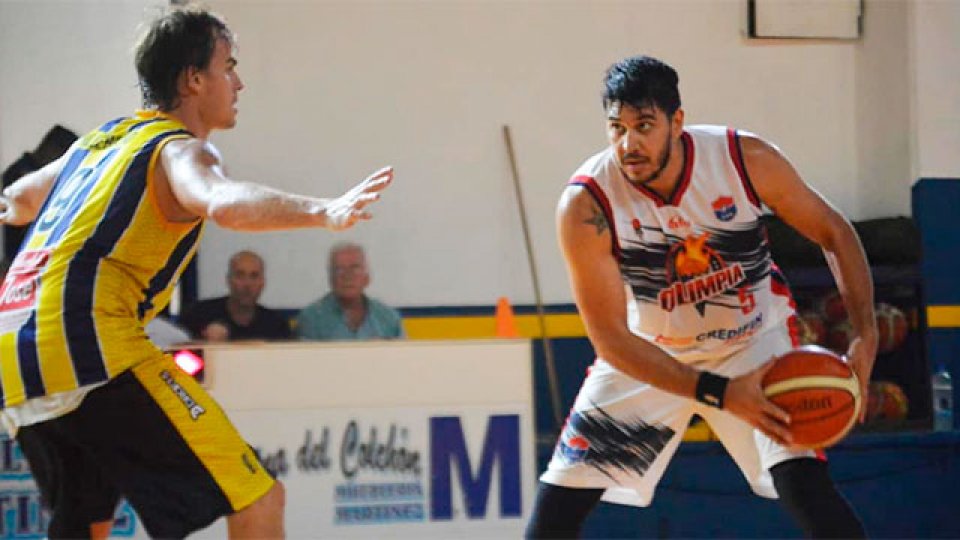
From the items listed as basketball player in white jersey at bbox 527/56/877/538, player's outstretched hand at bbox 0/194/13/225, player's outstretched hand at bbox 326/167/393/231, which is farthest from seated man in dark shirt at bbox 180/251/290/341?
player's outstretched hand at bbox 326/167/393/231

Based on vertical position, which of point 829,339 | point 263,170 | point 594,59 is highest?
point 594,59

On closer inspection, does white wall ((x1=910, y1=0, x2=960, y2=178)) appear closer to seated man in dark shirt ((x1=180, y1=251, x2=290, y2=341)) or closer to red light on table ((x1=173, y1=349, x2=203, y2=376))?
seated man in dark shirt ((x1=180, y1=251, x2=290, y2=341))

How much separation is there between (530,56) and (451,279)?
1.47m

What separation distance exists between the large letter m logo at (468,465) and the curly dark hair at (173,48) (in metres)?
1.94

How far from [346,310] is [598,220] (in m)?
3.42

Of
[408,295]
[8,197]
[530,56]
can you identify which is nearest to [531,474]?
[8,197]

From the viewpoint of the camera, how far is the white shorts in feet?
12.9

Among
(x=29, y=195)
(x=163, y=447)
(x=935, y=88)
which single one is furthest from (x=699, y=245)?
(x=935, y=88)

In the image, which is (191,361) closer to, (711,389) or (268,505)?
(268,505)

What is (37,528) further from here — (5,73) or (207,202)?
(5,73)

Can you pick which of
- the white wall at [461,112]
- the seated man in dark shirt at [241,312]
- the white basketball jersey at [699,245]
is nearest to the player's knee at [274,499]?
the white basketball jersey at [699,245]

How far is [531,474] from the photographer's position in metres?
5.05

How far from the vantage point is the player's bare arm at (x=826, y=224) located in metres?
3.97

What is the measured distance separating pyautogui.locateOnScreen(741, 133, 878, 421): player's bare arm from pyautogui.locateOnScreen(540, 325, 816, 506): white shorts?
0.80 feet
